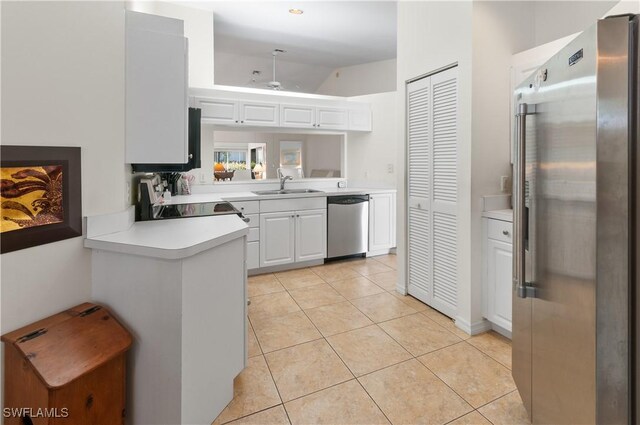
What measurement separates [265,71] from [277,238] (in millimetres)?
3382

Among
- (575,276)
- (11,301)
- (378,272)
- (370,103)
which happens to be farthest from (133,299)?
(370,103)

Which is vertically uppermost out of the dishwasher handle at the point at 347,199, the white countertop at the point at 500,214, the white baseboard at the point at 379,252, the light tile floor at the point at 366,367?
the dishwasher handle at the point at 347,199

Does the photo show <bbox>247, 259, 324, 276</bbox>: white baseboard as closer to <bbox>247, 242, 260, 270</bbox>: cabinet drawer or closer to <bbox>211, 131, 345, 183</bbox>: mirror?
<bbox>247, 242, 260, 270</bbox>: cabinet drawer

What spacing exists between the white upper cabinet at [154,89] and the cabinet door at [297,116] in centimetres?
240

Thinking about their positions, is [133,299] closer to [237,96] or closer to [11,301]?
[11,301]

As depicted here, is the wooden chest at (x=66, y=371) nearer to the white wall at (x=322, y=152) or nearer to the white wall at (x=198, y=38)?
the white wall at (x=198, y=38)

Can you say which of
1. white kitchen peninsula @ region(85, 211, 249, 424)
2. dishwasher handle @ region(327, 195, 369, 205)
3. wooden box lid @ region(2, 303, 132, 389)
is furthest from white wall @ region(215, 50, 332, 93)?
wooden box lid @ region(2, 303, 132, 389)

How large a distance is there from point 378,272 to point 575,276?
9.87 feet

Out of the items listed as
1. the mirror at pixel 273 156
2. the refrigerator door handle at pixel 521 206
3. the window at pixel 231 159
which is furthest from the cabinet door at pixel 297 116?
the refrigerator door handle at pixel 521 206

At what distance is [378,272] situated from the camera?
4.04 meters

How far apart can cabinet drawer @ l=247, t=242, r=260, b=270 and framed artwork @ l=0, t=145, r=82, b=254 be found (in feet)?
7.64

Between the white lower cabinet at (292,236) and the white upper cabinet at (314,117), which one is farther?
the white upper cabinet at (314,117)

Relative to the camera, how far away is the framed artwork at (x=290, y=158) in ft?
15.9

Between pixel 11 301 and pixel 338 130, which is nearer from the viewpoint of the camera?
pixel 11 301
